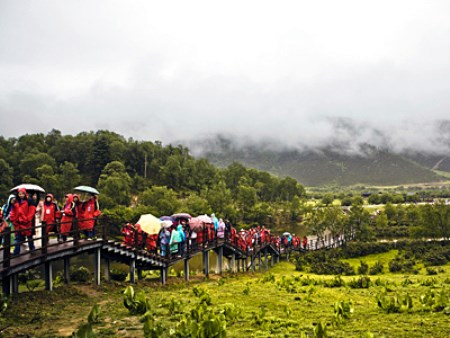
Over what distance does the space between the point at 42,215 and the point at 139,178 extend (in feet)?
331

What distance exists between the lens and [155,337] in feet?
27.0

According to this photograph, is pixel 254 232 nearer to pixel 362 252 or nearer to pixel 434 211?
pixel 362 252

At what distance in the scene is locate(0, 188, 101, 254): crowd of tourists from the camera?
13047mm

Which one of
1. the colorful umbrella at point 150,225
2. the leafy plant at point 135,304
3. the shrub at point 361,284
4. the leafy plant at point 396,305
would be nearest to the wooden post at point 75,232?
the leafy plant at point 135,304

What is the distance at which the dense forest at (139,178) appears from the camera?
286 feet

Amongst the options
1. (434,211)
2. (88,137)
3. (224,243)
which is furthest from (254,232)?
(88,137)

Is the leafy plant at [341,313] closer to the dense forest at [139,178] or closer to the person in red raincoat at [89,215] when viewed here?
the person in red raincoat at [89,215]

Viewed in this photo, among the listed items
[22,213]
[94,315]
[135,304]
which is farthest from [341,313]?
[22,213]

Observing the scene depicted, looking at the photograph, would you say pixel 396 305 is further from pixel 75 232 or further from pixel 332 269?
pixel 332 269

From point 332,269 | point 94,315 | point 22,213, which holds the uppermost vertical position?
point 22,213

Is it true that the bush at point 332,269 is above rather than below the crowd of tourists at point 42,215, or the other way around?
below

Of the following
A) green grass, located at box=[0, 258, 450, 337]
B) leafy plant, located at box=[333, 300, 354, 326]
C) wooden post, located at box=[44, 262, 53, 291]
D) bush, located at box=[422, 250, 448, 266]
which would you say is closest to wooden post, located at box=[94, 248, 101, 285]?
green grass, located at box=[0, 258, 450, 337]

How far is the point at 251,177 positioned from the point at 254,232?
372 feet

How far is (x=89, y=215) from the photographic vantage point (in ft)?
52.9
